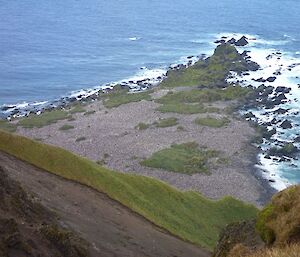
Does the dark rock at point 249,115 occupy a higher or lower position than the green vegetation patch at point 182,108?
higher

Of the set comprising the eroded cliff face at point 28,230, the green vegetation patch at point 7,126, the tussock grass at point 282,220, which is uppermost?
the tussock grass at point 282,220

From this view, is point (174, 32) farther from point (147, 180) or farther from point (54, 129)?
point (147, 180)

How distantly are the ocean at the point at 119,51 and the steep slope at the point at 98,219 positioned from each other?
4623cm

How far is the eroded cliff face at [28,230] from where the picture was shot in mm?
21672

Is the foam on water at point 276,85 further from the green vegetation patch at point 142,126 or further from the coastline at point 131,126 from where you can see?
the green vegetation patch at point 142,126

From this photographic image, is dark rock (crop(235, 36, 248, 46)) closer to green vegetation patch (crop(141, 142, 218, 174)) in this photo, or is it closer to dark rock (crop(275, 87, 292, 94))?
dark rock (crop(275, 87, 292, 94))

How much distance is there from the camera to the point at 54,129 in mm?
100250

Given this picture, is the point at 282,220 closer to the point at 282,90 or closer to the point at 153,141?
the point at 153,141

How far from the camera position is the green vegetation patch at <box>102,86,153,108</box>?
114000mm

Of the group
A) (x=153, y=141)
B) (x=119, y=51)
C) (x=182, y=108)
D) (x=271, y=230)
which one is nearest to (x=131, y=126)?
(x=153, y=141)

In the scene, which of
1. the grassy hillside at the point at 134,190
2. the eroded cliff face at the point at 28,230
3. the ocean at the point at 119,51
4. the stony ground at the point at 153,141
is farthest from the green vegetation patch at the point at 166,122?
the eroded cliff face at the point at 28,230

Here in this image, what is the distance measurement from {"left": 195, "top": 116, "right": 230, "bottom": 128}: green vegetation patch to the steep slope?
62.7 meters

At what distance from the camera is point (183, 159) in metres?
84.5

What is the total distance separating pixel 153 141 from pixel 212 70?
47.2m
